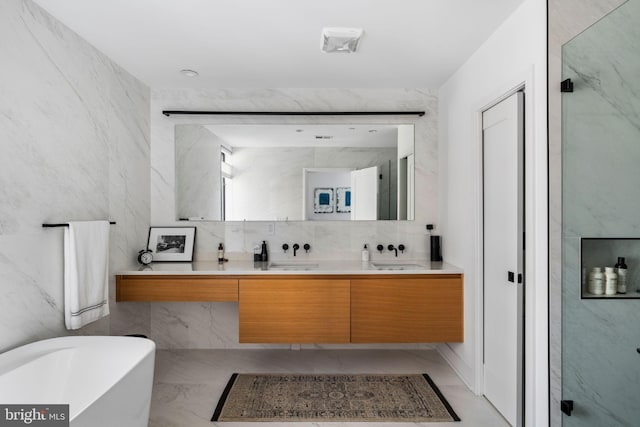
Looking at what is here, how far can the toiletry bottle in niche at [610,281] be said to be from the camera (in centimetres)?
152

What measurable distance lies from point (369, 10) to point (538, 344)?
202cm

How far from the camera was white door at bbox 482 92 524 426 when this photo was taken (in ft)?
7.12

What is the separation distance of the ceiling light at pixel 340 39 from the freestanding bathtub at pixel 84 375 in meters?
2.11

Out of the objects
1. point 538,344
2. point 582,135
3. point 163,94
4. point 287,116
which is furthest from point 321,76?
point 538,344

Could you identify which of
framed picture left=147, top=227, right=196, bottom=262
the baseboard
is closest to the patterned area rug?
the baseboard

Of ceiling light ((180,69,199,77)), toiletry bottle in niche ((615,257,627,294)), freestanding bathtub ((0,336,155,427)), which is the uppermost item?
ceiling light ((180,69,199,77))

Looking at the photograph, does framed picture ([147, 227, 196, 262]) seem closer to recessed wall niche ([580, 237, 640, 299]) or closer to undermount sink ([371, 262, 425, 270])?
undermount sink ([371, 262, 425, 270])

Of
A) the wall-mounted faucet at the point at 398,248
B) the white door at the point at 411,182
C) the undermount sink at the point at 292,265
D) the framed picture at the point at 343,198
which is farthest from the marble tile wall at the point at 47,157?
the white door at the point at 411,182

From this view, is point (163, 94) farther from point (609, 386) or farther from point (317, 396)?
point (609, 386)

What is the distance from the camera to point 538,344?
6.30 ft

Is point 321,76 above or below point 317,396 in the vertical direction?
above

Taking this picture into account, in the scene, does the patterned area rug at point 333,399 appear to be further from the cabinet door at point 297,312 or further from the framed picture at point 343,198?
the framed picture at point 343,198

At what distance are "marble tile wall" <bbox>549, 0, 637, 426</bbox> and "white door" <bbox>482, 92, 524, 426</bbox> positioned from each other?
0.34 metres

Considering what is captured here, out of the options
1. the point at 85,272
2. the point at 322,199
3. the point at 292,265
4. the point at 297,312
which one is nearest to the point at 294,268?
the point at 292,265
